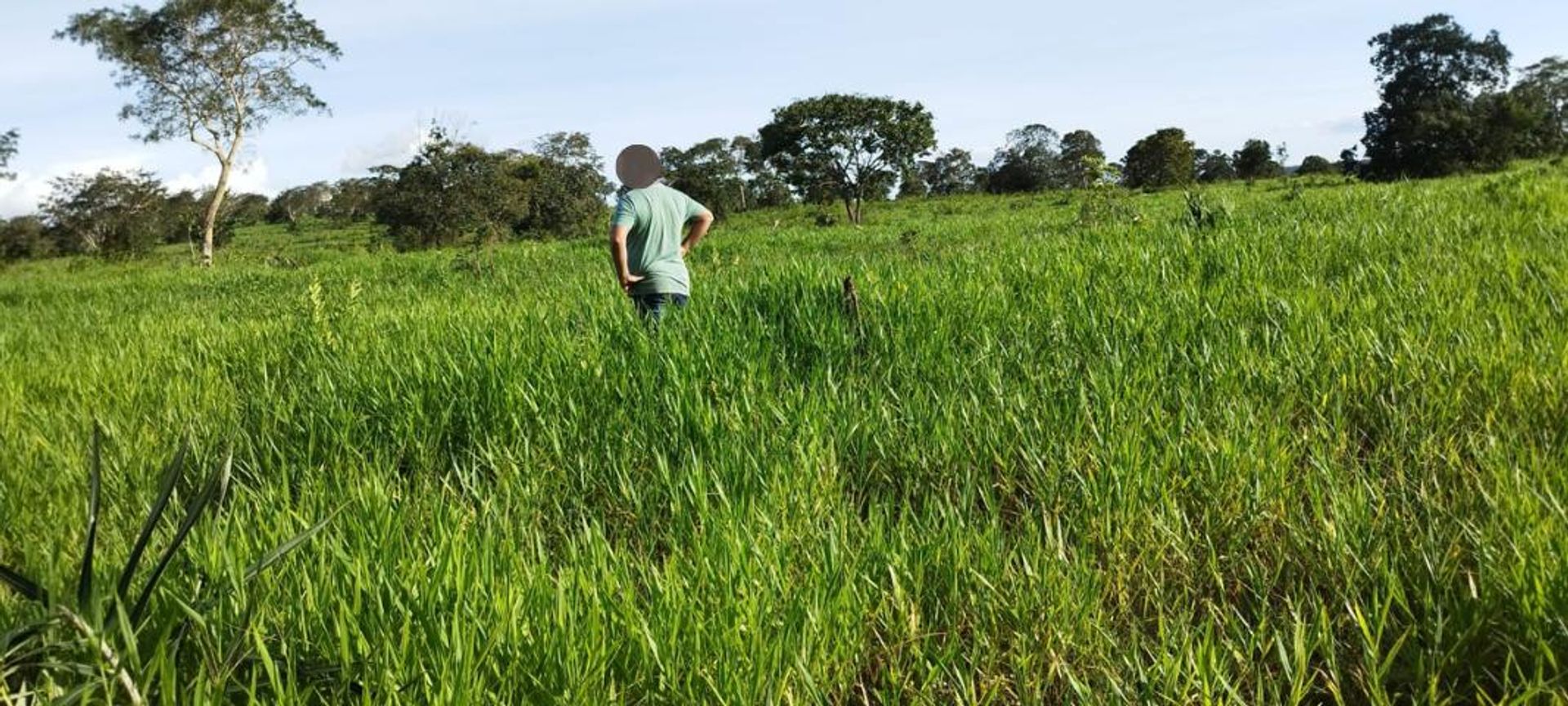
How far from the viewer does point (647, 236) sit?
4.92 meters

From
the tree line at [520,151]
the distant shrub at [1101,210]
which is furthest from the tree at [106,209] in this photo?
the distant shrub at [1101,210]

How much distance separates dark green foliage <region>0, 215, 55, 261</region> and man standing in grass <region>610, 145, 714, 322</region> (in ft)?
159

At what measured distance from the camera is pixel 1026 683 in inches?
56.0

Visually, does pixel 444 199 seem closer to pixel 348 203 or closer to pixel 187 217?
pixel 187 217

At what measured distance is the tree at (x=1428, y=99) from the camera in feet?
133

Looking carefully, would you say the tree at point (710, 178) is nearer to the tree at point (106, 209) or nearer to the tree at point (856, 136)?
the tree at point (856, 136)

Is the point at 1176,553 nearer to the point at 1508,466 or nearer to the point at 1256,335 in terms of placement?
the point at 1508,466

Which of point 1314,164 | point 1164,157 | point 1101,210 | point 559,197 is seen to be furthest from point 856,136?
point 1314,164

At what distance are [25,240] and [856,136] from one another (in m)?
42.0

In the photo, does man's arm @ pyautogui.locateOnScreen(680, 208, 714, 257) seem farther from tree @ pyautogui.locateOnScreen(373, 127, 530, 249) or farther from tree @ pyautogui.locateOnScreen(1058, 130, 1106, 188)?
tree @ pyautogui.locateOnScreen(1058, 130, 1106, 188)

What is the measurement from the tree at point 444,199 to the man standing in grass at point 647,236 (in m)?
28.5

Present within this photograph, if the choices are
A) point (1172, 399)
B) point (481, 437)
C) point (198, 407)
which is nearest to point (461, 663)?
point (481, 437)

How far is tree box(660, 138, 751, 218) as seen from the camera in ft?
158

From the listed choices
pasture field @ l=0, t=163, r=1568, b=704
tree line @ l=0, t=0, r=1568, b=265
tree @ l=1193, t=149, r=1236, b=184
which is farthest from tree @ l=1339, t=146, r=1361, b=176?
pasture field @ l=0, t=163, r=1568, b=704
